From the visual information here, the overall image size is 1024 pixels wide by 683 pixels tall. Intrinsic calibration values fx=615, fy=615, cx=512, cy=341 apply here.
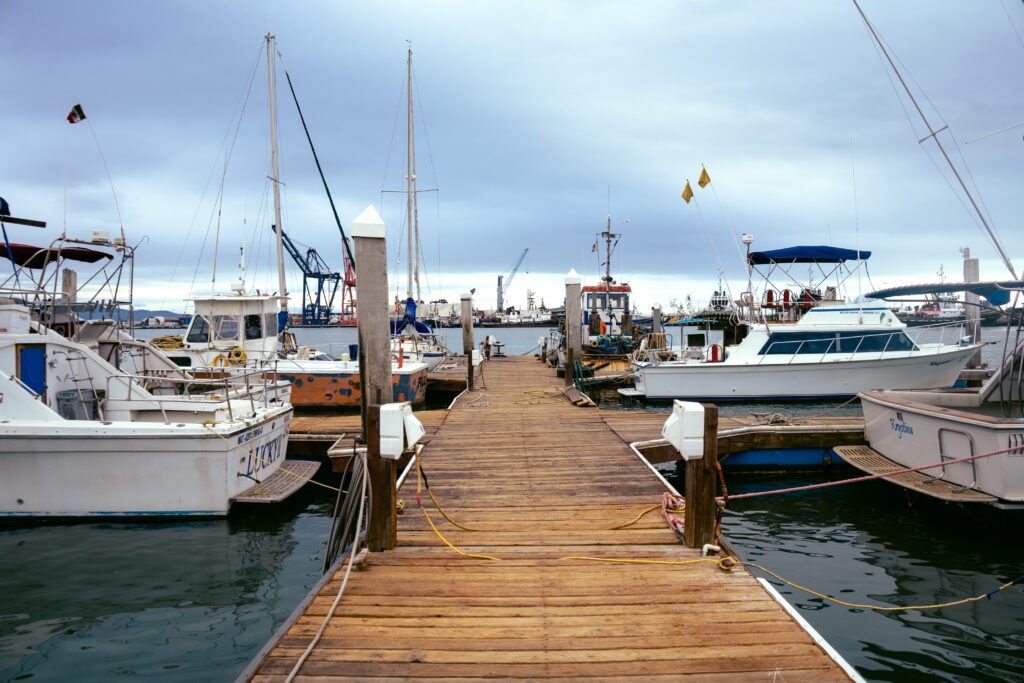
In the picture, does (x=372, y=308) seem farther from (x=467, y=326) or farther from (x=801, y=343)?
(x=801, y=343)

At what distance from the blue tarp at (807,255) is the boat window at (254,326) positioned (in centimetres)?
1463

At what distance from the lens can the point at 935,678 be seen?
4691mm

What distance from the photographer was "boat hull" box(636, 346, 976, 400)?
18.4 m

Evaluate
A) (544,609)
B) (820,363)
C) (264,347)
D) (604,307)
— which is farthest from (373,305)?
(604,307)

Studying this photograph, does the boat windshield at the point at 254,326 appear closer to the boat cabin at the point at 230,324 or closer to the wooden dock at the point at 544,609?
the boat cabin at the point at 230,324

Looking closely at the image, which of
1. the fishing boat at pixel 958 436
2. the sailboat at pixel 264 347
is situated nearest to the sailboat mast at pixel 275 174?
the sailboat at pixel 264 347

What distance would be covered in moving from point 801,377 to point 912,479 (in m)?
11.4

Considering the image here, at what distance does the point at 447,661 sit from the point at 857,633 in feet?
13.0

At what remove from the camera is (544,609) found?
4.00m

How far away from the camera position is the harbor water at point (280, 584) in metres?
4.98

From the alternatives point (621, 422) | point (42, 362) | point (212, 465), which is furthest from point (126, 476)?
point (621, 422)

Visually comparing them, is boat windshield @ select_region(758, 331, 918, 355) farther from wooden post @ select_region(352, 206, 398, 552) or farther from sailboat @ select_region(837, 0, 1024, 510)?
wooden post @ select_region(352, 206, 398, 552)

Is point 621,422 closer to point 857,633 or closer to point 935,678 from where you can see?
point 857,633

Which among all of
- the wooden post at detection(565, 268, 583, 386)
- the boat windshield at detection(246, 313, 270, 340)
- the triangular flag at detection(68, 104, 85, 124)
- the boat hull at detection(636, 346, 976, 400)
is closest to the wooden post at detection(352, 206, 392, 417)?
the triangular flag at detection(68, 104, 85, 124)
